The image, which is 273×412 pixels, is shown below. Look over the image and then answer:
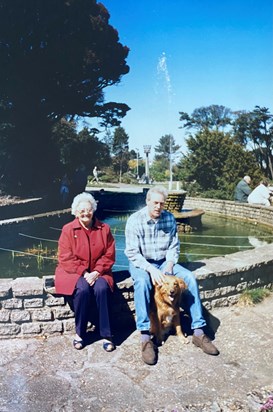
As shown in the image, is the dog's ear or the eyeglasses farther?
the eyeglasses

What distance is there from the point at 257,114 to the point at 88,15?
65.3ft

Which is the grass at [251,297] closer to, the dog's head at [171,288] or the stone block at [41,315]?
the dog's head at [171,288]

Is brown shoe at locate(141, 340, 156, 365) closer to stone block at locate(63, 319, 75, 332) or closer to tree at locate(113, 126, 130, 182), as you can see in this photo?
stone block at locate(63, 319, 75, 332)

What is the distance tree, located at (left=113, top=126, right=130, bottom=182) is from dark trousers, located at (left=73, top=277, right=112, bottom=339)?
38.9 meters

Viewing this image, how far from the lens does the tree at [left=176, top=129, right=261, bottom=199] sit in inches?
650

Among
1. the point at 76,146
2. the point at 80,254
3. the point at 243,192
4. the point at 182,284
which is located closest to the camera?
the point at 182,284

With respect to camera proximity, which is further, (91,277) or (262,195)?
(262,195)

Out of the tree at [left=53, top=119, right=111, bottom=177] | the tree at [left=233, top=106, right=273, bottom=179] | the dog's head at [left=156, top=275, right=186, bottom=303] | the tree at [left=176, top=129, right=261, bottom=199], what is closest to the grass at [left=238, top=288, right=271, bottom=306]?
the dog's head at [left=156, top=275, right=186, bottom=303]

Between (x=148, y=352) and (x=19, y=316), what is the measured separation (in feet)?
3.91

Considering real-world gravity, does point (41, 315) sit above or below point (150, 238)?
below

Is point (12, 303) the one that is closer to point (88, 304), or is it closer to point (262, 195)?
point (88, 304)

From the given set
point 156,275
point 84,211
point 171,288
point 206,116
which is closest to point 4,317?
point 84,211

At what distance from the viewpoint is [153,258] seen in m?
3.36


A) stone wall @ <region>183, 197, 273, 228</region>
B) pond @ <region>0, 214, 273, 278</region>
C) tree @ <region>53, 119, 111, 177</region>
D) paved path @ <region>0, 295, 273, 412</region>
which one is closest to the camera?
paved path @ <region>0, 295, 273, 412</region>
